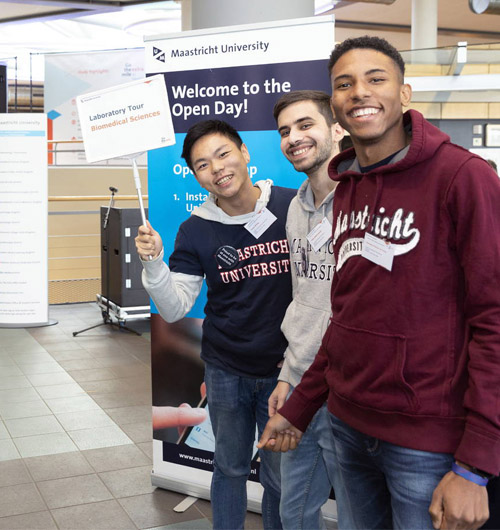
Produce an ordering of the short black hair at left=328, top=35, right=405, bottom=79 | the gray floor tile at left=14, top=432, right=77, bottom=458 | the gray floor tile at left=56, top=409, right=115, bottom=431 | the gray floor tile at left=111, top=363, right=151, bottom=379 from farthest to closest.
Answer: the gray floor tile at left=111, top=363, right=151, bottom=379 < the gray floor tile at left=56, top=409, right=115, bottom=431 < the gray floor tile at left=14, top=432, right=77, bottom=458 < the short black hair at left=328, top=35, right=405, bottom=79

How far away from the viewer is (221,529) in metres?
2.16

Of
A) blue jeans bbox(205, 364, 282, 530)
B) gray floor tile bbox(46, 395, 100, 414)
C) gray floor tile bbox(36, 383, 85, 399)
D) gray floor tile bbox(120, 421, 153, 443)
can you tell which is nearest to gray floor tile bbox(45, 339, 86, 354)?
gray floor tile bbox(36, 383, 85, 399)

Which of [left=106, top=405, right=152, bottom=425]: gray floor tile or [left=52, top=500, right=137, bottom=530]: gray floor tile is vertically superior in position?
[left=106, top=405, right=152, bottom=425]: gray floor tile

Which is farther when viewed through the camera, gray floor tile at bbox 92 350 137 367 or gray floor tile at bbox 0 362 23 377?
gray floor tile at bbox 92 350 137 367

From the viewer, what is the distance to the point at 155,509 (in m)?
2.85

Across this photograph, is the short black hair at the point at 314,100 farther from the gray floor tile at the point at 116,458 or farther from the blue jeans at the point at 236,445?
the gray floor tile at the point at 116,458

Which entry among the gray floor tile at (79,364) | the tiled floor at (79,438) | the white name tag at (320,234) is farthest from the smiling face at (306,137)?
the gray floor tile at (79,364)

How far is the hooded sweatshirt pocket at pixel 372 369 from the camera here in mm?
1125

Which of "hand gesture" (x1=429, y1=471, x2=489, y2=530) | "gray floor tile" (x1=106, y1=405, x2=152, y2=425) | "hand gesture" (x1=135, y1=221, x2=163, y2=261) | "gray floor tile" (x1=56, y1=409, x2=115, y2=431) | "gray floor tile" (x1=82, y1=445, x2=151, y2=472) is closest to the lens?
"hand gesture" (x1=429, y1=471, x2=489, y2=530)

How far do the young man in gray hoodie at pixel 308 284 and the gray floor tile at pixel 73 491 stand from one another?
4.85ft

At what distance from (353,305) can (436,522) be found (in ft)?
1.28

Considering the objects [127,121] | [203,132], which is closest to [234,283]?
[203,132]

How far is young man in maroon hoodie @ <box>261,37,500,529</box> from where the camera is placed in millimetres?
1045

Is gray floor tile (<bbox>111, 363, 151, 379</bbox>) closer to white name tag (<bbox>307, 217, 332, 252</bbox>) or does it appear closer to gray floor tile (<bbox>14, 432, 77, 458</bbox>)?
gray floor tile (<bbox>14, 432, 77, 458</bbox>)
